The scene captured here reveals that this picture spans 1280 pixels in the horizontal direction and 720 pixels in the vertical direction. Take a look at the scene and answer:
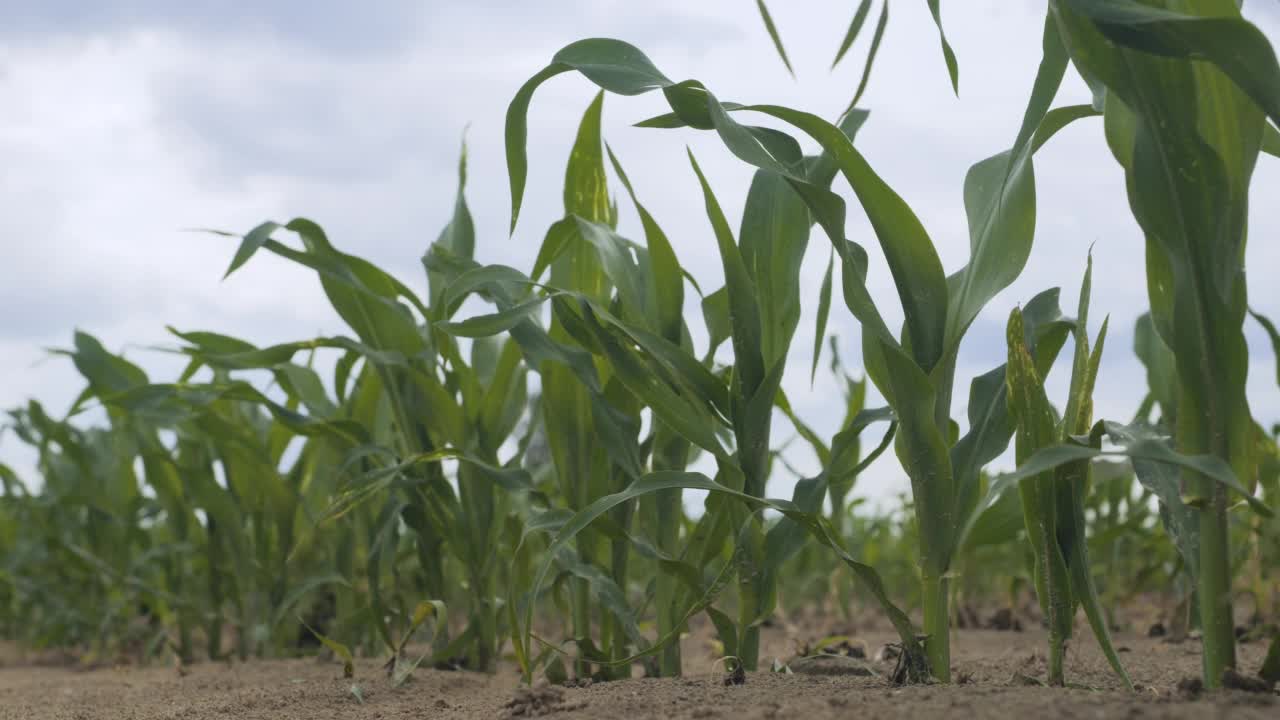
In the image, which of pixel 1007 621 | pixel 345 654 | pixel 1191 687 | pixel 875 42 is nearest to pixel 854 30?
pixel 875 42

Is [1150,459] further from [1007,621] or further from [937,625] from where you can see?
[1007,621]

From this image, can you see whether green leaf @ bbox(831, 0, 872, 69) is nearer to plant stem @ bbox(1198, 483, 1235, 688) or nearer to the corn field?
the corn field

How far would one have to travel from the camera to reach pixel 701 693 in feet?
4.06

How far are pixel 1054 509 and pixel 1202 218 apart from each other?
14.5 inches

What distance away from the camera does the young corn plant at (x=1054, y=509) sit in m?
1.17

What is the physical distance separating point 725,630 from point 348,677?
83 centimetres

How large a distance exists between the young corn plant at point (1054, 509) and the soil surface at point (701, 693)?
0.08m

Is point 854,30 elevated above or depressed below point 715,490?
above

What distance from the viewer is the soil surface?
947 millimetres

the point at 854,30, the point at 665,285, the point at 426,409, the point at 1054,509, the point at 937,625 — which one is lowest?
the point at 937,625

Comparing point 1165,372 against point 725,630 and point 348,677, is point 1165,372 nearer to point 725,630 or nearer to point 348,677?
point 725,630

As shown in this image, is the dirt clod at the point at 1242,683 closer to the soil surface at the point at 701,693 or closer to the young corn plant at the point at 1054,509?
the soil surface at the point at 701,693

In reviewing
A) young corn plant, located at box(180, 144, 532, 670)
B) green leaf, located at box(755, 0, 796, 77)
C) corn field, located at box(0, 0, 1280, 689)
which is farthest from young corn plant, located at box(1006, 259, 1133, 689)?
young corn plant, located at box(180, 144, 532, 670)

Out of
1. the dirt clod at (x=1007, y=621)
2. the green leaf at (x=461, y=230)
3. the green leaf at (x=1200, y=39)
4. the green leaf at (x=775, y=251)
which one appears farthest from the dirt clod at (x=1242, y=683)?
the dirt clod at (x=1007, y=621)
